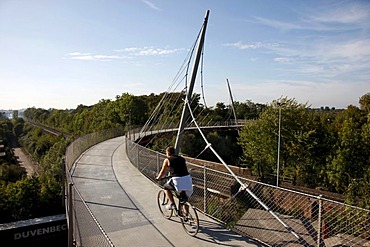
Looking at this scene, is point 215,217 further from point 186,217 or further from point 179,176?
point 179,176

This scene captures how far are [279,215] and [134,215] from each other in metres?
3.34

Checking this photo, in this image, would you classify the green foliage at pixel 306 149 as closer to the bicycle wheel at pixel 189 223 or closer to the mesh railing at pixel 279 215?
the mesh railing at pixel 279 215

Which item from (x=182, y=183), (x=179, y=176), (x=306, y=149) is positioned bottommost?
(x=306, y=149)

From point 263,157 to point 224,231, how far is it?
19.4m

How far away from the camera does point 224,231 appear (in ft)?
19.2

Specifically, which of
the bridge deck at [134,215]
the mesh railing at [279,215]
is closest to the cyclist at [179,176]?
the bridge deck at [134,215]

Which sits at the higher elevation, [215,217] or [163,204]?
[163,204]

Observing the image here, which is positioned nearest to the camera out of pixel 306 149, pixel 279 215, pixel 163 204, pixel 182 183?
pixel 182 183

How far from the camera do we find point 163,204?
22.7 ft

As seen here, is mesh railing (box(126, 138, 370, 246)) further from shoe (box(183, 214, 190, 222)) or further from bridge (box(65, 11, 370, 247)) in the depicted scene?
shoe (box(183, 214, 190, 222))

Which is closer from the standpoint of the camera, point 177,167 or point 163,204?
point 177,167

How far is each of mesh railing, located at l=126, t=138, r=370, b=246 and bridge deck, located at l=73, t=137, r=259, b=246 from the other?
0.43 metres

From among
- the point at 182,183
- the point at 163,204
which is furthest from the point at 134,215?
the point at 182,183

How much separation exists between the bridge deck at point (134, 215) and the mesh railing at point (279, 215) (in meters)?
0.43
